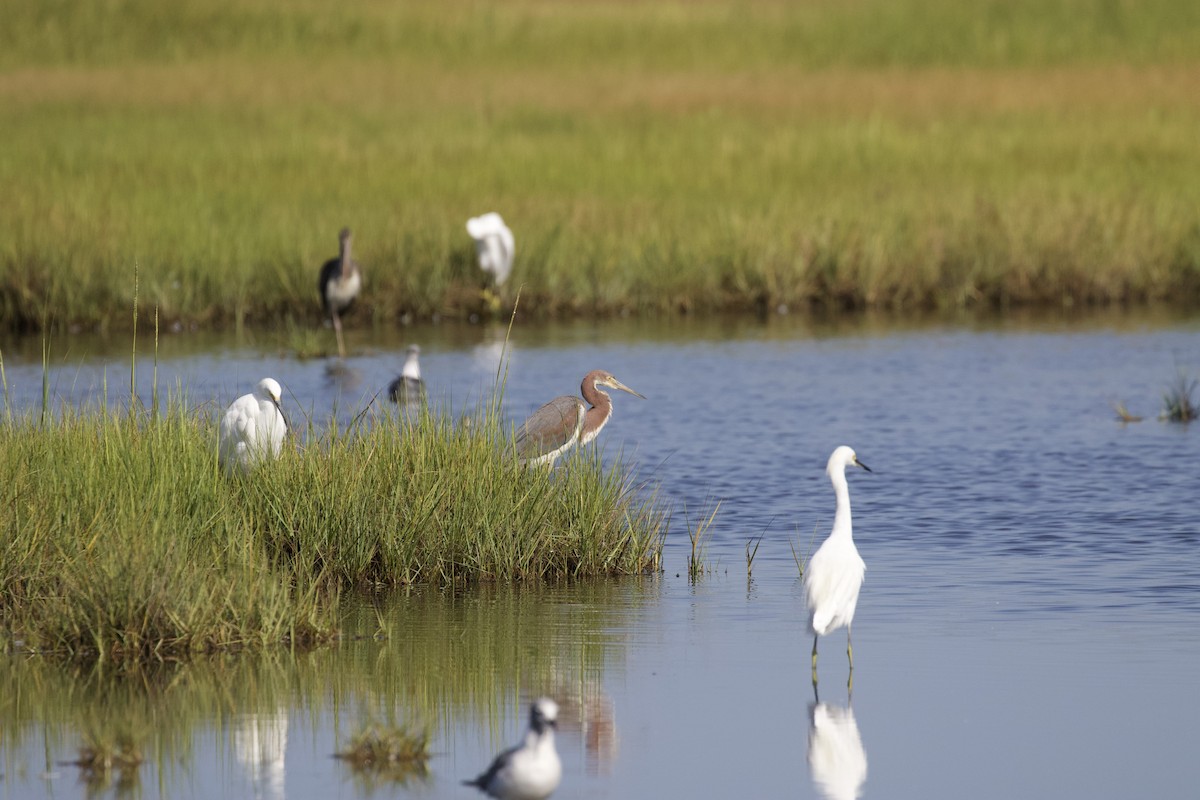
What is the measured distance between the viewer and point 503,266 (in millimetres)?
18359

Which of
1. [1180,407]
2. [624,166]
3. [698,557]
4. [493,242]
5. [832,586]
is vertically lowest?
[698,557]

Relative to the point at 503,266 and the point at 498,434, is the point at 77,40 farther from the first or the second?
the point at 498,434

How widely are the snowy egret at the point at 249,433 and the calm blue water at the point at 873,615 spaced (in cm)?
47

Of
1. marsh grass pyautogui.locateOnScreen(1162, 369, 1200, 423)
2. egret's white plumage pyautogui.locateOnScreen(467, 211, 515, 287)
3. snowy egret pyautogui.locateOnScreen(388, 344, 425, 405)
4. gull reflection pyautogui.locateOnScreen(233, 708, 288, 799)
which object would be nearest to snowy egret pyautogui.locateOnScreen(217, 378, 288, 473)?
gull reflection pyautogui.locateOnScreen(233, 708, 288, 799)

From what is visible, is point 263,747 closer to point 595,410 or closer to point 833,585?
point 833,585

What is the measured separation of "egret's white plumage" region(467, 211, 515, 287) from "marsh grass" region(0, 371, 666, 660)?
9.57 m

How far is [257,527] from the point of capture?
7.68m

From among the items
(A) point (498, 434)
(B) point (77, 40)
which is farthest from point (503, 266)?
(B) point (77, 40)

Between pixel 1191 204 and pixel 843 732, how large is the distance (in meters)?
15.3

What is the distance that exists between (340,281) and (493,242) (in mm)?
1766

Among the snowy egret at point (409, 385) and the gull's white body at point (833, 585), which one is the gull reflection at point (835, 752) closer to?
the gull's white body at point (833, 585)

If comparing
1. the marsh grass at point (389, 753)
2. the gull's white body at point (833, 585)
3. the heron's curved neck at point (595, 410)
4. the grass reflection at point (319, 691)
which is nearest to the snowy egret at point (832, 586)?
the gull's white body at point (833, 585)

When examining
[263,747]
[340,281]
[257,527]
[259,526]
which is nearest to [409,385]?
[340,281]

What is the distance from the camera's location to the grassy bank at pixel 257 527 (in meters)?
6.48
